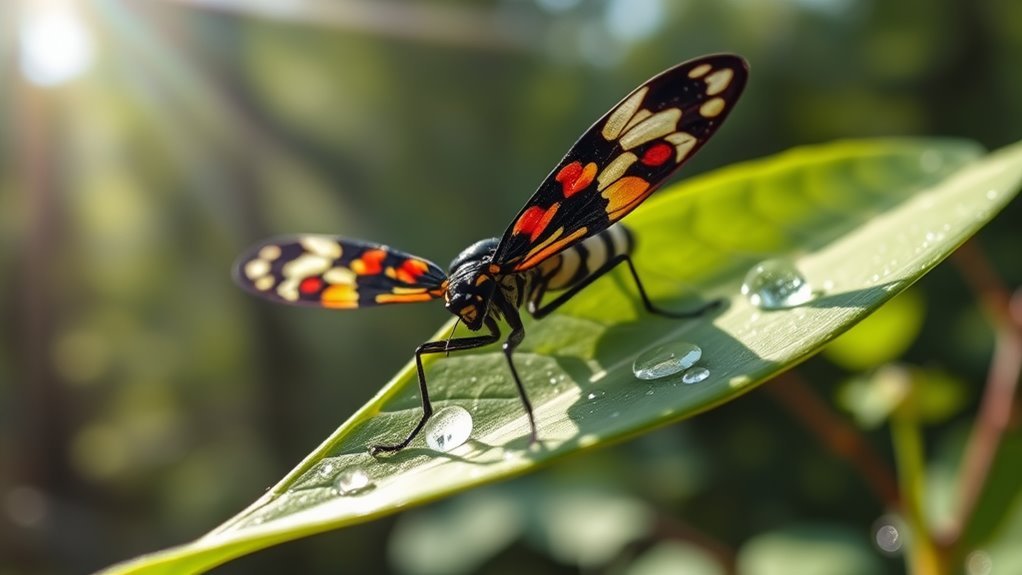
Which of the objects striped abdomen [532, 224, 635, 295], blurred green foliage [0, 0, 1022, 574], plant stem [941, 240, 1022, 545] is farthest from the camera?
blurred green foliage [0, 0, 1022, 574]

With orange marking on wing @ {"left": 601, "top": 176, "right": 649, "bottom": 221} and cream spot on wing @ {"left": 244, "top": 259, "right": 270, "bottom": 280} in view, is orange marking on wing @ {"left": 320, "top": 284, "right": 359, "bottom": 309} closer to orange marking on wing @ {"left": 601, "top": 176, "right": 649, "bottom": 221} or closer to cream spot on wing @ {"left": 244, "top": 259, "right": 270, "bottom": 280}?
cream spot on wing @ {"left": 244, "top": 259, "right": 270, "bottom": 280}

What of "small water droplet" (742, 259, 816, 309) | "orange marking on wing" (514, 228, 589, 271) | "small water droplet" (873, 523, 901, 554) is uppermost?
"orange marking on wing" (514, 228, 589, 271)

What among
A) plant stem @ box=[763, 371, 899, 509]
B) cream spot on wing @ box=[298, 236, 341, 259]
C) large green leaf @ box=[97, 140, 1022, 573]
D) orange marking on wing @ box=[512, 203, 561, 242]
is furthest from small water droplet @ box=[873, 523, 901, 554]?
cream spot on wing @ box=[298, 236, 341, 259]

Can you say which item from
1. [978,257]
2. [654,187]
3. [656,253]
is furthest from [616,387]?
[978,257]

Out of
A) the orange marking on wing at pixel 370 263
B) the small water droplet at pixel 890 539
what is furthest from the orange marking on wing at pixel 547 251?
the small water droplet at pixel 890 539

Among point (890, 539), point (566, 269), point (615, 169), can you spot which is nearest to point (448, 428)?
point (615, 169)

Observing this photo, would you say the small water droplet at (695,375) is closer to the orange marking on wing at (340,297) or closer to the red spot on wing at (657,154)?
the red spot on wing at (657,154)

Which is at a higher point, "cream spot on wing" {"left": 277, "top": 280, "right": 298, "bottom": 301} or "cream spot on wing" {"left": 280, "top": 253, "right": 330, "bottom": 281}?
"cream spot on wing" {"left": 280, "top": 253, "right": 330, "bottom": 281}
